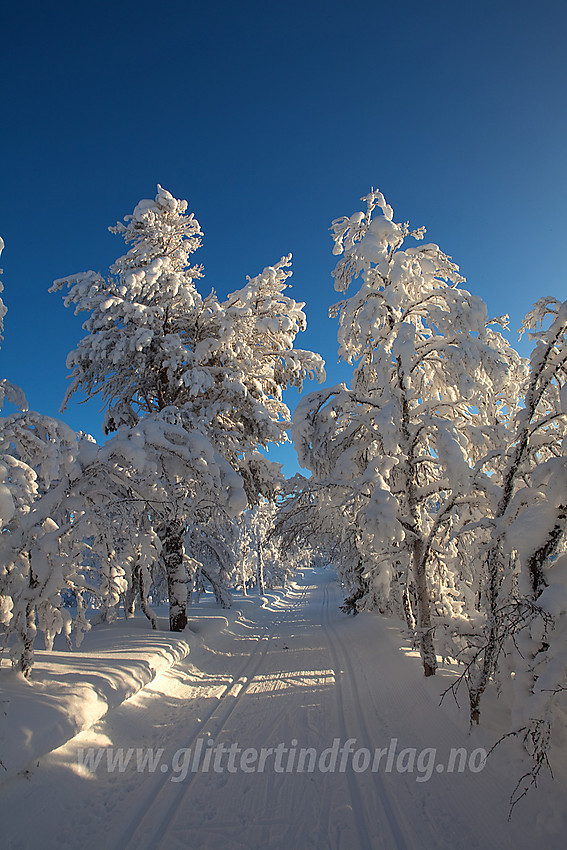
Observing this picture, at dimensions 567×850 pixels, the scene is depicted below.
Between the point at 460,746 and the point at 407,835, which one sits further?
the point at 460,746

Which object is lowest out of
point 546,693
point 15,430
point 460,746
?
point 460,746

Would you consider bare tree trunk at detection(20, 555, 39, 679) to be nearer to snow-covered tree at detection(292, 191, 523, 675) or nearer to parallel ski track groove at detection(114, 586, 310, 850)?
parallel ski track groove at detection(114, 586, 310, 850)

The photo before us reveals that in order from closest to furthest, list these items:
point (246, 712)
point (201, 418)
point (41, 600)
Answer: point (41, 600)
point (246, 712)
point (201, 418)

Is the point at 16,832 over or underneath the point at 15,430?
underneath

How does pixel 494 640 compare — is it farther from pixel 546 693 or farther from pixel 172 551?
pixel 172 551

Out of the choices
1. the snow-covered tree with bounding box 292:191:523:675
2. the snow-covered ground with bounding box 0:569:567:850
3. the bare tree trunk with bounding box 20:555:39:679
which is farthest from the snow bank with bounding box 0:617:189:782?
the snow-covered tree with bounding box 292:191:523:675

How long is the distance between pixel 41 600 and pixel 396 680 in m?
6.57

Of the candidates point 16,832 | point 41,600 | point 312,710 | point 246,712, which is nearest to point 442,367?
point 312,710

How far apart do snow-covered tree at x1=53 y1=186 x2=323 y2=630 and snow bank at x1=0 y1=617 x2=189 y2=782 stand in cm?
279

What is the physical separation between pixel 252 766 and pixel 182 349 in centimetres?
925

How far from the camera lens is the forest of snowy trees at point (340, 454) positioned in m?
4.65

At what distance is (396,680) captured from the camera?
7672 mm

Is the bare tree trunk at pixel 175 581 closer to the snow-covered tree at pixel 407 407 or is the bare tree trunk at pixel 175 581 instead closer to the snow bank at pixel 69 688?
the snow bank at pixel 69 688

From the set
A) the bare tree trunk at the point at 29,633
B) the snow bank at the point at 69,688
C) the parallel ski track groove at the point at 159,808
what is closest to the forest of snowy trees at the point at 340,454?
the bare tree trunk at the point at 29,633
